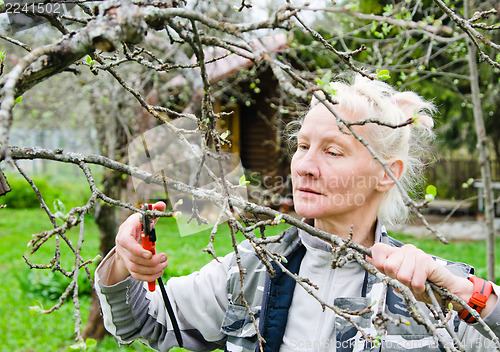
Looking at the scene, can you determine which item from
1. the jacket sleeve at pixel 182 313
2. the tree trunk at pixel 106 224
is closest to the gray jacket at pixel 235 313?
the jacket sleeve at pixel 182 313

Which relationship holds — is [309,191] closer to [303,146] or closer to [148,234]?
[303,146]

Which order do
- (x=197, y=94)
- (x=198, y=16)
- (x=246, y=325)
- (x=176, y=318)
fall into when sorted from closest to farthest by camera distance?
(x=198, y=16), (x=246, y=325), (x=176, y=318), (x=197, y=94)

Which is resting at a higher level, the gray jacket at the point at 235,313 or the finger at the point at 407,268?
the finger at the point at 407,268

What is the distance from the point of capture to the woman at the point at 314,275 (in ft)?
5.14

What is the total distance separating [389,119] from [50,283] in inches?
226

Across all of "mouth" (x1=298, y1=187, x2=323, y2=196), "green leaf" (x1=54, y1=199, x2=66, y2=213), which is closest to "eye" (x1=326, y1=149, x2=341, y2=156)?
"mouth" (x1=298, y1=187, x2=323, y2=196)

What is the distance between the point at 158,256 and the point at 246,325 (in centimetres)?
50

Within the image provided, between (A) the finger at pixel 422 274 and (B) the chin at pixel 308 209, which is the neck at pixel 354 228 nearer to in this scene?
(B) the chin at pixel 308 209

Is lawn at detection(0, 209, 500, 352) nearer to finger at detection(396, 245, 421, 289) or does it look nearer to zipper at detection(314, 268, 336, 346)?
zipper at detection(314, 268, 336, 346)

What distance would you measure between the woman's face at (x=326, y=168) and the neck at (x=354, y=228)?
0.07 metres

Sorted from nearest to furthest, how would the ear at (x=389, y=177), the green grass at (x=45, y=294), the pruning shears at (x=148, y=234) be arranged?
the pruning shears at (x=148, y=234) → the ear at (x=389, y=177) → the green grass at (x=45, y=294)

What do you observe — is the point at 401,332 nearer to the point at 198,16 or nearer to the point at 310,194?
the point at 310,194

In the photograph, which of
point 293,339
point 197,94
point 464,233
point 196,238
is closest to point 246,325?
point 293,339

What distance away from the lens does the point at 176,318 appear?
1.82 metres
